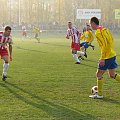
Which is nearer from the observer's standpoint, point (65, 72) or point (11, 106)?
point (11, 106)

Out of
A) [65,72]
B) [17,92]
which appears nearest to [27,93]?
[17,92]

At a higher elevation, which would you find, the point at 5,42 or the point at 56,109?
the point at 5,42

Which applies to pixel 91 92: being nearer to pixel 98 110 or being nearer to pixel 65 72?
pixel 98 110

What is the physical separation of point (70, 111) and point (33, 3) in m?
81.8

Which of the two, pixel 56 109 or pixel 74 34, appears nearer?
pixel 56 109

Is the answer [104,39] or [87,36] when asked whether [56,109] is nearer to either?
[104,39]

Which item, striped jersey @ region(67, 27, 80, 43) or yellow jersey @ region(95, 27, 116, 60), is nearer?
yellow jersey @ region(95, 27, 116, 60)

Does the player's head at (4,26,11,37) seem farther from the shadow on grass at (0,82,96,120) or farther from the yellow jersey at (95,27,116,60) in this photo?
the yellow jersey at (95,27,116,60)

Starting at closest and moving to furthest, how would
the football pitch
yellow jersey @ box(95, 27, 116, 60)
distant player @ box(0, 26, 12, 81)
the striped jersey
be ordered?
the football pitch → yellow jersey @ box(95, 27, 116, 60) → distant player @ box(0, 26, 12, 81) → the striped jersey

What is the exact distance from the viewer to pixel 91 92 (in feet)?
30.8

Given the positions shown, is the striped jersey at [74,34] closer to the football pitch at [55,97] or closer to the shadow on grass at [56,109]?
the football pitch at [55,97]

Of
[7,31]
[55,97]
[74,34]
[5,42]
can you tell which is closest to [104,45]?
[55,97]

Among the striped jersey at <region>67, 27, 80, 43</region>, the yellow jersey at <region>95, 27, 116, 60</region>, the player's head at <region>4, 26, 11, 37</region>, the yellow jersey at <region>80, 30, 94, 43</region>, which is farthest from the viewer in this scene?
the yellow jersey at <region>80, 30, 94, 43</region>

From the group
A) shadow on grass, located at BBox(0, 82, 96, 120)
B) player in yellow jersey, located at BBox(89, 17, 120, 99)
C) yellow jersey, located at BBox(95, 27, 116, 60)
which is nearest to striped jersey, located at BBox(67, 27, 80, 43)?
shadow on grass, located at BBox(0, 82, 96, 120)
